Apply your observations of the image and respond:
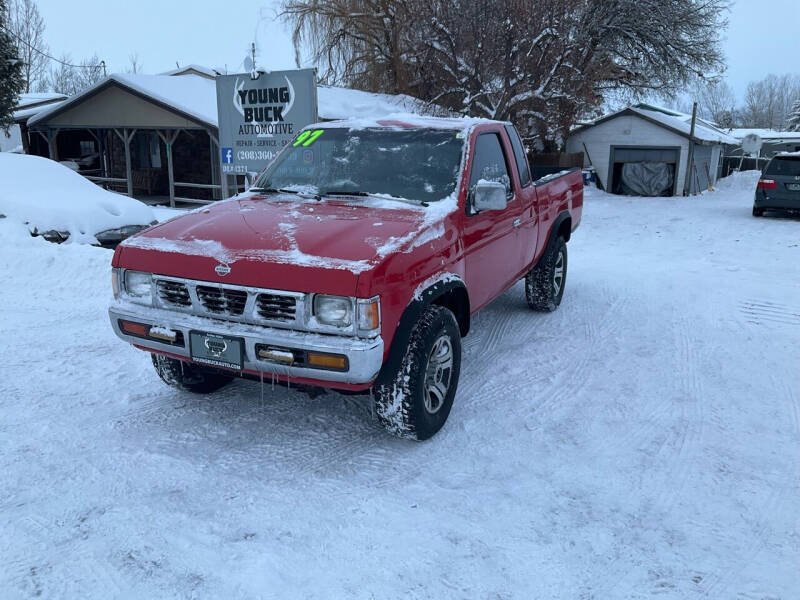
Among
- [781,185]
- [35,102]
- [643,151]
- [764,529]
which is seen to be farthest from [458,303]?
[35,102]

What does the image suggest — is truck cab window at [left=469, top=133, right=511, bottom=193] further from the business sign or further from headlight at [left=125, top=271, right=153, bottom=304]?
the business sign

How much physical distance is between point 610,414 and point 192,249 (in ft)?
9.66

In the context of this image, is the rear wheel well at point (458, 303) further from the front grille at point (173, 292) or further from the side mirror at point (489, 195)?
the front grille at point (173, 292)

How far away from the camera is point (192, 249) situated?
146 inches

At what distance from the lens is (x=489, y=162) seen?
517 cm

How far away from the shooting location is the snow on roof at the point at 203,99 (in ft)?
55.9

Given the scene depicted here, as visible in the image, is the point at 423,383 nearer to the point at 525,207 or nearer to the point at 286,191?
the point at 286,191

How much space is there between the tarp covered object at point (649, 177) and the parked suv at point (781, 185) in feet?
27.1

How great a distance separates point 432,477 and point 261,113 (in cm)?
695

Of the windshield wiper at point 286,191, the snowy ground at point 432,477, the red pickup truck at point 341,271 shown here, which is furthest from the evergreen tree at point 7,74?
the windshield wiper at point 286,191

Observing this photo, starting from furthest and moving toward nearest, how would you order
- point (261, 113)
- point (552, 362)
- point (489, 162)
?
1. point (261, 113)
2. point (552, 362)
3. point (489, 162)

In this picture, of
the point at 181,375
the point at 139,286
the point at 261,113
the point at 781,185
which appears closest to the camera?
the point at 139,286

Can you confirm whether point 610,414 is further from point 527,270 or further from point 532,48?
point 532,48

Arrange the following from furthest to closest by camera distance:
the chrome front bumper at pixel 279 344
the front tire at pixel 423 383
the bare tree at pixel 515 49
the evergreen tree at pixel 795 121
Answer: the evergreen tree at pixel 795 121
the bare tree at pixel 515 49
the front tire at pixel 423 383
the chrome front bumper at pixel 279 344
